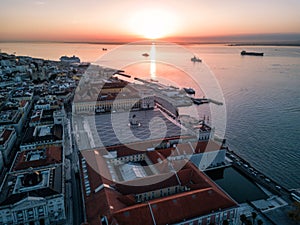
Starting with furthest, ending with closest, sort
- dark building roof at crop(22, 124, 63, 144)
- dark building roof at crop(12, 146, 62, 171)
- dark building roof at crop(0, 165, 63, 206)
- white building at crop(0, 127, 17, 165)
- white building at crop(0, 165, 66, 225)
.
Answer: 1. dark building roof at crop(22, 124, 63, 144)
2. white building at crop(0, 127, 17, 165)
3. dark building roof at crop(12, 146, 62, 171)
4. dark building roof at crop(0, 165, 63, 206)
5. white building at crop(0, 165, 66, 225)

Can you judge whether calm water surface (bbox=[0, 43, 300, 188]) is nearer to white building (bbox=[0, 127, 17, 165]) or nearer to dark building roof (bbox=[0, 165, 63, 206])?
dark building roof (bbox=[0, 165, 63, 206])

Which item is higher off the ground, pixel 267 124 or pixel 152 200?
pixel 152 200

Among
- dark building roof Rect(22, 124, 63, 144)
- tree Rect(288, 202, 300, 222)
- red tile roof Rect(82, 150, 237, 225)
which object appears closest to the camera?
red tile roof Rect(82, 150, 237, 225)

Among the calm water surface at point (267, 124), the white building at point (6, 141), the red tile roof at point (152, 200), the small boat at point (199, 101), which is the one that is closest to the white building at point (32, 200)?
the red tile roof at point (152, 200)

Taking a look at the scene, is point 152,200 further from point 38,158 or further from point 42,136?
point 42,136

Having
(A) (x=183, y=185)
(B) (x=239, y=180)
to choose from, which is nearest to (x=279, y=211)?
(B) (x=239, y=180)

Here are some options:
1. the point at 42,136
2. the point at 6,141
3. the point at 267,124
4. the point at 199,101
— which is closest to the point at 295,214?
the point at 267,124

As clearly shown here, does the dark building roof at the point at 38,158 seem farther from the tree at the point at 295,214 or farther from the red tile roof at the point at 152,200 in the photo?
the tree at the point at 295,214

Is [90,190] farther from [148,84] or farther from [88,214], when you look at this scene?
[148,84]

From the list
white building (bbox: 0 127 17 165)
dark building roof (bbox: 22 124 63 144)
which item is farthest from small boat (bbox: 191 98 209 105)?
white building (bbox: 0 127 17 165)

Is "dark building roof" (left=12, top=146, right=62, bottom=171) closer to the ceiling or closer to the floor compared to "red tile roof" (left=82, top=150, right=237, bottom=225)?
closer to the ceiling

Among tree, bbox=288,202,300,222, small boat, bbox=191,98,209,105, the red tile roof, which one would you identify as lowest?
tree, bbox=288,202,300,222
